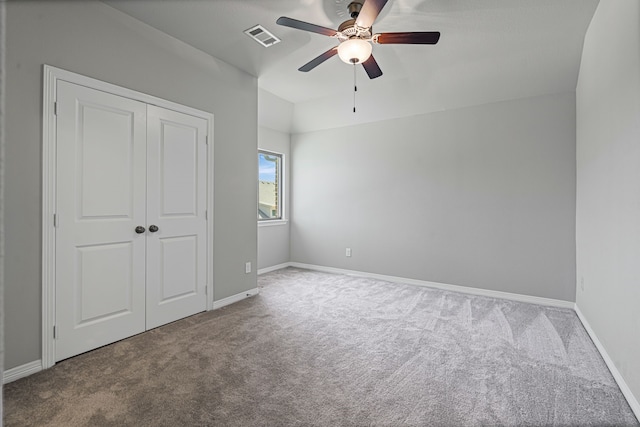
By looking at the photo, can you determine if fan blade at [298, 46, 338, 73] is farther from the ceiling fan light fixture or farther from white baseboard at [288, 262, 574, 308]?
white baseboard at [288, 262, 574, 308]

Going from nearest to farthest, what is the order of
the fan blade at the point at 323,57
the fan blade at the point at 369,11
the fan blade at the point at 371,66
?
the fan blade at the point at 369,11
the fan blade at the point at 323,57
the fan blade at the point at 371,66

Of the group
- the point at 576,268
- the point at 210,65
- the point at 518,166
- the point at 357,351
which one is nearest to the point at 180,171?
the point at 210,65

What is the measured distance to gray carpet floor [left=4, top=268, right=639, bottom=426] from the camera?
72.5 inches

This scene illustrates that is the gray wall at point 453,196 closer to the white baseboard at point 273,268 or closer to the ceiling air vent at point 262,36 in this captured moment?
the white baseboard at point 273,268

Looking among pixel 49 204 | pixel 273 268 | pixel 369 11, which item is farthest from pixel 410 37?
Answer: pixel 273 268

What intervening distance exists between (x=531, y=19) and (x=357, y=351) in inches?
122

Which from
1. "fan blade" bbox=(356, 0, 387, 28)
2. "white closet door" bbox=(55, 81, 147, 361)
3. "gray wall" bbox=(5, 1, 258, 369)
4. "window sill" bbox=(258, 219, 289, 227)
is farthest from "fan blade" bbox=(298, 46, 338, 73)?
"window sill" bbox=(258, 219, 289, 227)

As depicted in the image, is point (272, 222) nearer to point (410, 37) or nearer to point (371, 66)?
point (371, 66)

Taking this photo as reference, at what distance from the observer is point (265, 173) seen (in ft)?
18.4

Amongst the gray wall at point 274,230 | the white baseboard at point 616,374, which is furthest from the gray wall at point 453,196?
the white baseboard at point 616,374

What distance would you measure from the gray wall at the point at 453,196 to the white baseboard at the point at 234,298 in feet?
5.89

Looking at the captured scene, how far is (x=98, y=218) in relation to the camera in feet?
8.55

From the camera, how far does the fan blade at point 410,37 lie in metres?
2.32

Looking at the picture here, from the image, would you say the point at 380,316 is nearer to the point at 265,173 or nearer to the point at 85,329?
the point at 85,329
